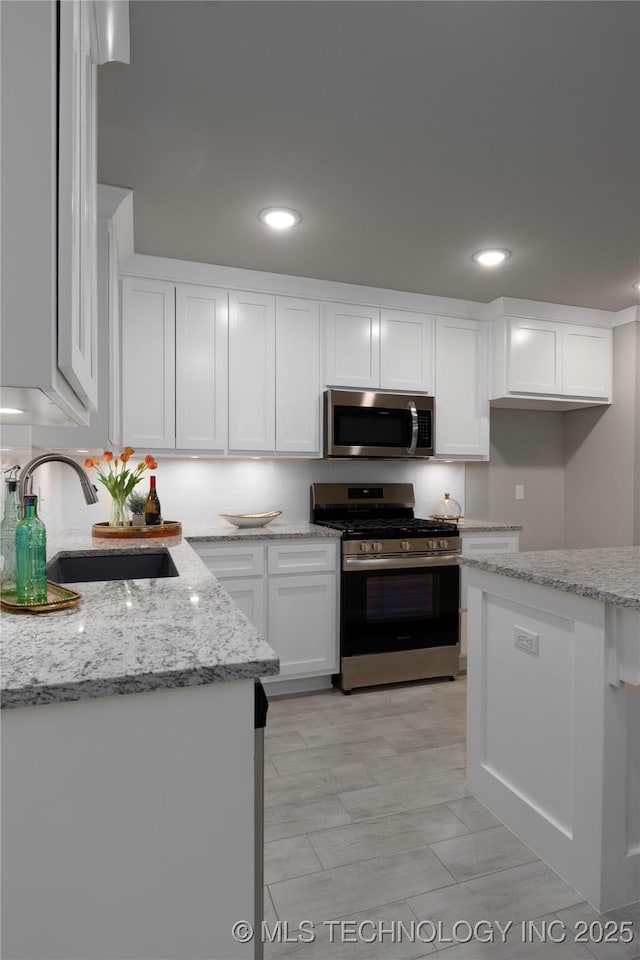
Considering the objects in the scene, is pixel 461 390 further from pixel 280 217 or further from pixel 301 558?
pixel 280 217

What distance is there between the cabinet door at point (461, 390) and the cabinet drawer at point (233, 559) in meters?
1.49

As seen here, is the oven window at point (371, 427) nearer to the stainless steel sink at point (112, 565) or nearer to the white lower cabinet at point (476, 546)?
the white lower cabinet at point (476, 546)

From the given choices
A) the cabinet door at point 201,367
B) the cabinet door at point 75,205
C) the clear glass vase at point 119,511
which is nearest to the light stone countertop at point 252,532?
the clear glass vase at point 119,511

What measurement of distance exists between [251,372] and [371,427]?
0.82 metres

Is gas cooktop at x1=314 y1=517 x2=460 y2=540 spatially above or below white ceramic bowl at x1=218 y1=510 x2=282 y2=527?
below

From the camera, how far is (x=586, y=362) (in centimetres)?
404

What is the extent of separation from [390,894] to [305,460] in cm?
254

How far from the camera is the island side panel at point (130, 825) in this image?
766mm

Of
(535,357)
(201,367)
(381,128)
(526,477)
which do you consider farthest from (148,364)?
(526,477)

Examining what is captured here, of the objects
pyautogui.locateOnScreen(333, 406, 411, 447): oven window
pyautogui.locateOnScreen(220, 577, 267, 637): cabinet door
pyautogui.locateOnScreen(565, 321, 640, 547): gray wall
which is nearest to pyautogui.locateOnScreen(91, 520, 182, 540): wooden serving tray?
pyautogui.locateOnScreen(220, 577, 267, 637): cabinet door

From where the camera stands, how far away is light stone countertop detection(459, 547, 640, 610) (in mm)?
1517

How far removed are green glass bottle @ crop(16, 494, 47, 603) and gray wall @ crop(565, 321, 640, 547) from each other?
390cm

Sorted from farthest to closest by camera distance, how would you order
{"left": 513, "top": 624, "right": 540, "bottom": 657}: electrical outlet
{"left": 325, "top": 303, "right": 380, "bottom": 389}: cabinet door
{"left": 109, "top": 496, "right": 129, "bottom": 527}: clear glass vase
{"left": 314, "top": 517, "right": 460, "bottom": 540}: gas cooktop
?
{"left": 325, "top": 303, "right": 380, "bottom": 389}: cabinet door → {"left": 314, "top": 517, "right": 460, "bottom": 540}: gas cooktop → {"left": 109, "top": 496, "right": 129, "bottom": 527}: clear glass vase → {"left": 513, "top": 624, "right": 540, "bottom": 657}: electrical outlet

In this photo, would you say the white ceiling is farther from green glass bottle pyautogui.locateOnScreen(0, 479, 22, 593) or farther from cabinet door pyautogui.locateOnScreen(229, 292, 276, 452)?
green glass bottle pyautogui.locateOnScreen(0, 479, 22, 593)
